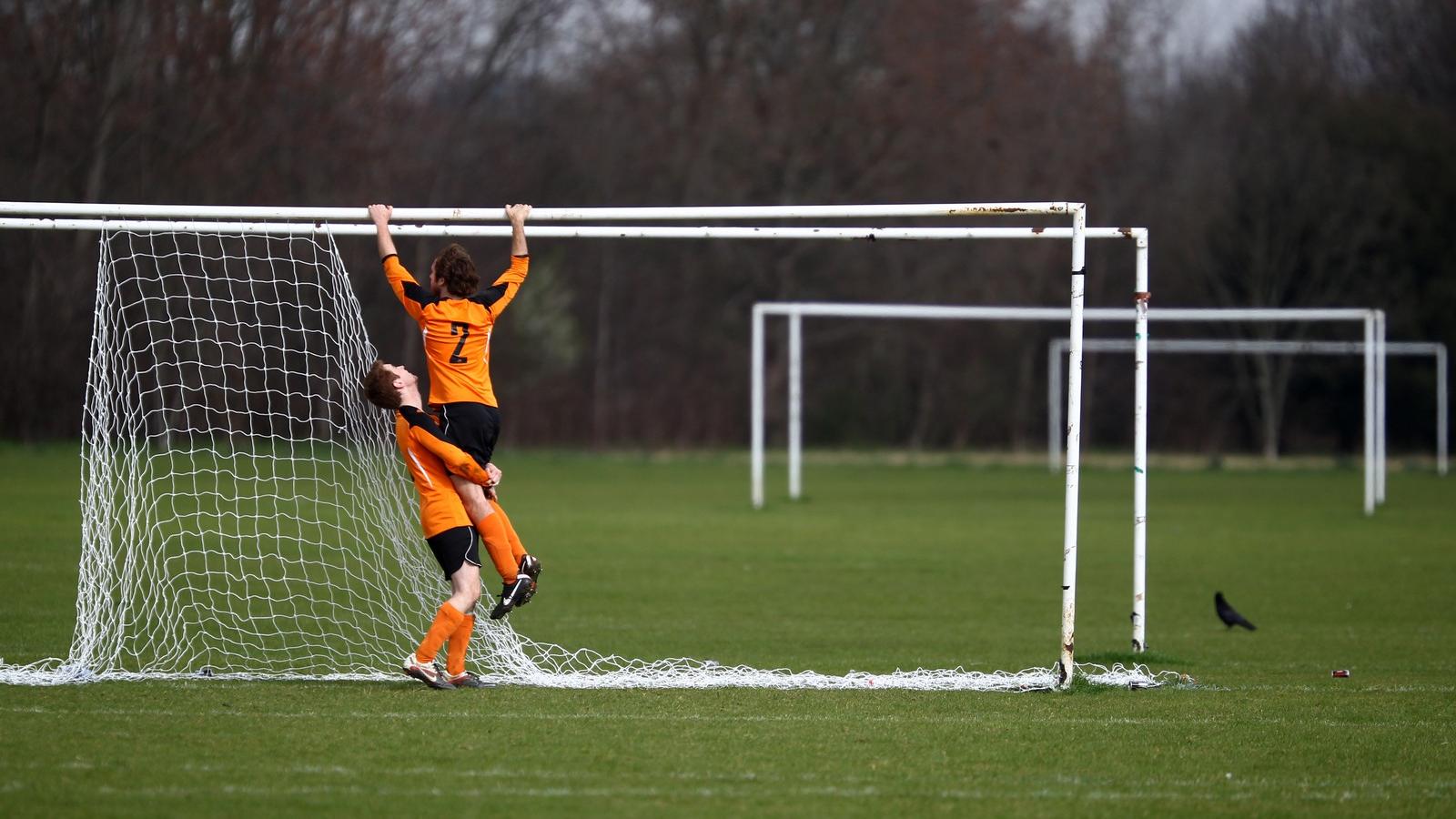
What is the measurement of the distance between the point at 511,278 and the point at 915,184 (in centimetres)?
3520

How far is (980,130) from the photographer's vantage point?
139 ft

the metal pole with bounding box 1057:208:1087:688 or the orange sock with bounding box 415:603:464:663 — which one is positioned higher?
the metal pole with bounding box 1057:208:1087:688

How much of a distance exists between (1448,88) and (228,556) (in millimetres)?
40582

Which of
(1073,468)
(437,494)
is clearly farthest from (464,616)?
(1073,468)

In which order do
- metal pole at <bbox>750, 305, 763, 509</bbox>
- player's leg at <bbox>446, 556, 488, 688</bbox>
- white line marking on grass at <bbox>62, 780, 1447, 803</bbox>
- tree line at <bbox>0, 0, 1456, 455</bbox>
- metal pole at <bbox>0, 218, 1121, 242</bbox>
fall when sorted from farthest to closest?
tree line at <bbox>0, 0, 1456, 455</bbox>, metal pole at <bbox>750, 305, 763, 509</bbox>, metal pole at <bbox>0, 218, 1121, 242</bbox>, player's leg at <bbox>446, 556, 488, 688</bbox>, white line marking on grass at <bbox>62, 780, 1447, 803</bbox>

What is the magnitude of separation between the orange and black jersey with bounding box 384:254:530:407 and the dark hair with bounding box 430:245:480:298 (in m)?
0.06

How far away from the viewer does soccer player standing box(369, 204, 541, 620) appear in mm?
7922

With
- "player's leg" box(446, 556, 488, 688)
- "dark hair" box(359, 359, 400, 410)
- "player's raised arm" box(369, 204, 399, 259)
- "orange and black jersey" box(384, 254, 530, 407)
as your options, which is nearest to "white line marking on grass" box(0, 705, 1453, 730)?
"player's leg" box(446, 556, 488, 688)

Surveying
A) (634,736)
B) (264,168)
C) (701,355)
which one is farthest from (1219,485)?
(634,736)

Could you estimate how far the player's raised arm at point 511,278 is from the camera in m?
8.06

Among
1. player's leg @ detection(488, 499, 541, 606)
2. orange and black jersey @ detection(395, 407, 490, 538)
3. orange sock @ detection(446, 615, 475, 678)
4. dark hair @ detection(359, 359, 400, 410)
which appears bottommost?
orange sock @ detection(446, 615, 475, 678)

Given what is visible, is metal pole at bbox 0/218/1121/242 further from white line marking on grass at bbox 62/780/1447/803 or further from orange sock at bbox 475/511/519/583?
white line marking on grass at bbox 62/780/1447/803

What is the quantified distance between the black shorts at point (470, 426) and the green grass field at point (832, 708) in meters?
1.23

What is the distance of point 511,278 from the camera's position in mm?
8203
